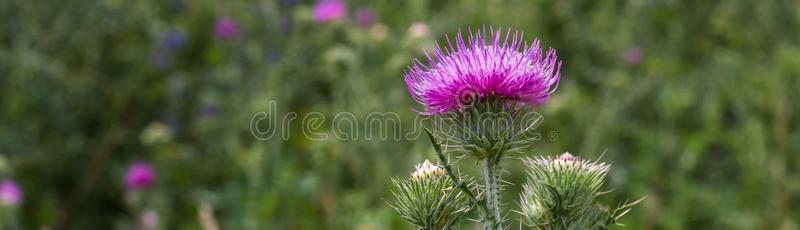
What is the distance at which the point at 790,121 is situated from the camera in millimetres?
4438

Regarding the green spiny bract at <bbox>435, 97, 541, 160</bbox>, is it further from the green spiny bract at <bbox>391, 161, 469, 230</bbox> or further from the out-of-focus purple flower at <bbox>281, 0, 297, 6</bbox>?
the out-of-focus purple flower at <bbox>281, 0, 297, 6</bbox>

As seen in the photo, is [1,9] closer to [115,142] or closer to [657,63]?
[115,142]

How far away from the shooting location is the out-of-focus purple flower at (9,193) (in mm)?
4184

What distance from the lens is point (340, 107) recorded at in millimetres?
4750

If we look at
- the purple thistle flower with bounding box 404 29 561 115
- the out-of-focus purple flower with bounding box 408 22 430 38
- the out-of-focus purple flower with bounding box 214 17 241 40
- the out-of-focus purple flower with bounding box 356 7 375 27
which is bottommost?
the purple thistle flower with bounding box 404 29 561 115

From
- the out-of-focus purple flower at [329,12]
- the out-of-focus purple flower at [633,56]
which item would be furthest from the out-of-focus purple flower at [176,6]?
the out-of-focus purple flower at [633,56]

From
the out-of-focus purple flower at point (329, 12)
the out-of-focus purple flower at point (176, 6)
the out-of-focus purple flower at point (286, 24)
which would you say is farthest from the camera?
the out-of-focus purple flower at point (176, 6)

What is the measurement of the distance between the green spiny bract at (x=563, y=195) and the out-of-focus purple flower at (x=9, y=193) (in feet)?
11.3

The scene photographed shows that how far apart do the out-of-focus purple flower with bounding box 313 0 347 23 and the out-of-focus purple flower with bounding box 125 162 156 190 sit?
4.77ft

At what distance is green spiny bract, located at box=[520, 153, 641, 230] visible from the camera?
155 centimetres

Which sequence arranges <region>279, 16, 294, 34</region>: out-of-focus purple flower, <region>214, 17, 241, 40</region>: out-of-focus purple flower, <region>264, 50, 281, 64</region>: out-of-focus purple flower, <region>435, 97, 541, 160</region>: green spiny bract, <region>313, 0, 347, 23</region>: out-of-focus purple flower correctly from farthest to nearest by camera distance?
<region>214, 17, 241, 40</region>: out-of-focus purple flower
<region>279, 16, 294, 34</region>: out-of-focus purple flower
<region>264, 50, 281, 64</region>: out-of-focus purple flower
<region>313, 0, 347, 23</region>: out-of-focus purple flower
<region>435, 97, 541, 160</region>: green spiny bract

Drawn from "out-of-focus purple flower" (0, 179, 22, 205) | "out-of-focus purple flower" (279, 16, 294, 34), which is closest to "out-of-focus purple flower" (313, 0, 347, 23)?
"out-of-focus purple flower" (279, 16, 294, 34)

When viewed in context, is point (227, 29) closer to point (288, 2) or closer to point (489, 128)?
point (288, 2)

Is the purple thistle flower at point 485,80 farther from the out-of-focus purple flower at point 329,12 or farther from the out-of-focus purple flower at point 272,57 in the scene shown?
the out-of-focus purple flower at point 272,57
